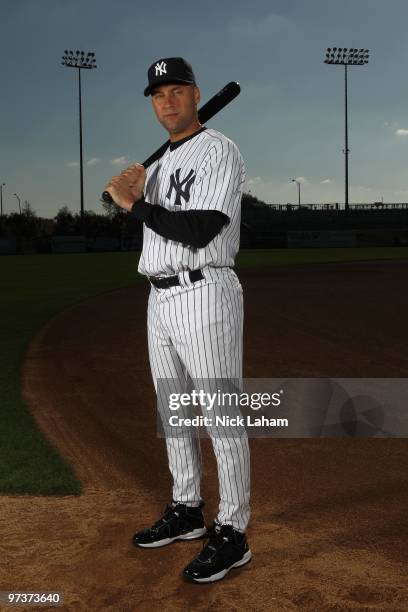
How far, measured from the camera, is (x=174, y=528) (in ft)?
11.1

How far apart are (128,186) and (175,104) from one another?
43cm

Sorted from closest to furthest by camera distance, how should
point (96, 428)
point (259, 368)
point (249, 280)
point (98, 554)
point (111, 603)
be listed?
point (111, 603) < point (98, 554) < point (96, 428) < point (259, 368) < point (249, 280)

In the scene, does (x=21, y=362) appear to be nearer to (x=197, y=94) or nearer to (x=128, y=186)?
(x=128, y=186)

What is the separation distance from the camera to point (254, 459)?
192 inches

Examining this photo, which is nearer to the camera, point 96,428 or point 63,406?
point 96,428

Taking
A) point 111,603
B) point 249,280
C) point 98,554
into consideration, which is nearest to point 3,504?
point 98,554

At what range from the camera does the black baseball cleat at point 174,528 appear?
11.0 feet

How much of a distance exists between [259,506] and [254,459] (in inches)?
38.0

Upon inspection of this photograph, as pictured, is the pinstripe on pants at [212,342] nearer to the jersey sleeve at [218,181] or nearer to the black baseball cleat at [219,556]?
the black baseball cleat at [219,556]

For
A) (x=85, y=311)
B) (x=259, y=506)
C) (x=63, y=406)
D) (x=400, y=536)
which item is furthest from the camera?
(x=85, y=311)

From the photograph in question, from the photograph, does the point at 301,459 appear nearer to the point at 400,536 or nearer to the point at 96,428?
the point at 400,536

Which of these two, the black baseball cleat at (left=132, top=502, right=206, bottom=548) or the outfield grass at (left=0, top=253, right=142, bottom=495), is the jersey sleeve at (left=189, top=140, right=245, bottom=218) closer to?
the black baseball cleat at (left=132, top=502, right=206, bottom=548)
